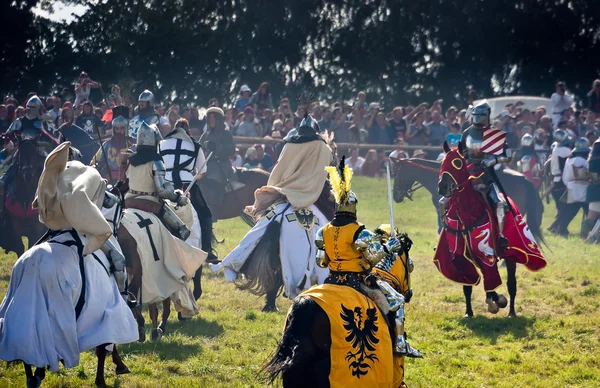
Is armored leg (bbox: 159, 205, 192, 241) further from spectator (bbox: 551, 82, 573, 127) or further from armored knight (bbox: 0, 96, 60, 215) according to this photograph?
spectator (bbox: 551, 82, 573, 127)

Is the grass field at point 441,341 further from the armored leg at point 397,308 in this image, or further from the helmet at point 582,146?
the helmet at point 582,146

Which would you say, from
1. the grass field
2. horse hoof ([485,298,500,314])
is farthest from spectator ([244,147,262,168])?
horse hoof ([485,298,500,314])

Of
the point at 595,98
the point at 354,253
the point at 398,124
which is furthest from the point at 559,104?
the point at 354,253

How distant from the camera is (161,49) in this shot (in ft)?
105

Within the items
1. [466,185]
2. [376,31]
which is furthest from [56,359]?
[376,31]

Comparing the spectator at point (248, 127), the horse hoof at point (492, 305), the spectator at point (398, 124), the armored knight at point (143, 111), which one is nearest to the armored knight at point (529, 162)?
the spectator at point (398, 124)

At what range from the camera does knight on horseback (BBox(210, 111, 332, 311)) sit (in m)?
12.4

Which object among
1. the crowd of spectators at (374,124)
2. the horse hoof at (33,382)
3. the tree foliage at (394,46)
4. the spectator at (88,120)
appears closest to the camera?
the horse hoof at (33,382)

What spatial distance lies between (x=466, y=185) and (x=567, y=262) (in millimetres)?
5528

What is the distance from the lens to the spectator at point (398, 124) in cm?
2450

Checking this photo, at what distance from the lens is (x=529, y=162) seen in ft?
79.7

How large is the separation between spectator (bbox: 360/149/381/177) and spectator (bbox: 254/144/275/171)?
12.7 feet

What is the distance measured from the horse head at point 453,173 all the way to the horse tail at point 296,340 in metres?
5.68

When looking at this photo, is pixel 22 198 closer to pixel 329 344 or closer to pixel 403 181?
pixel 403 181
